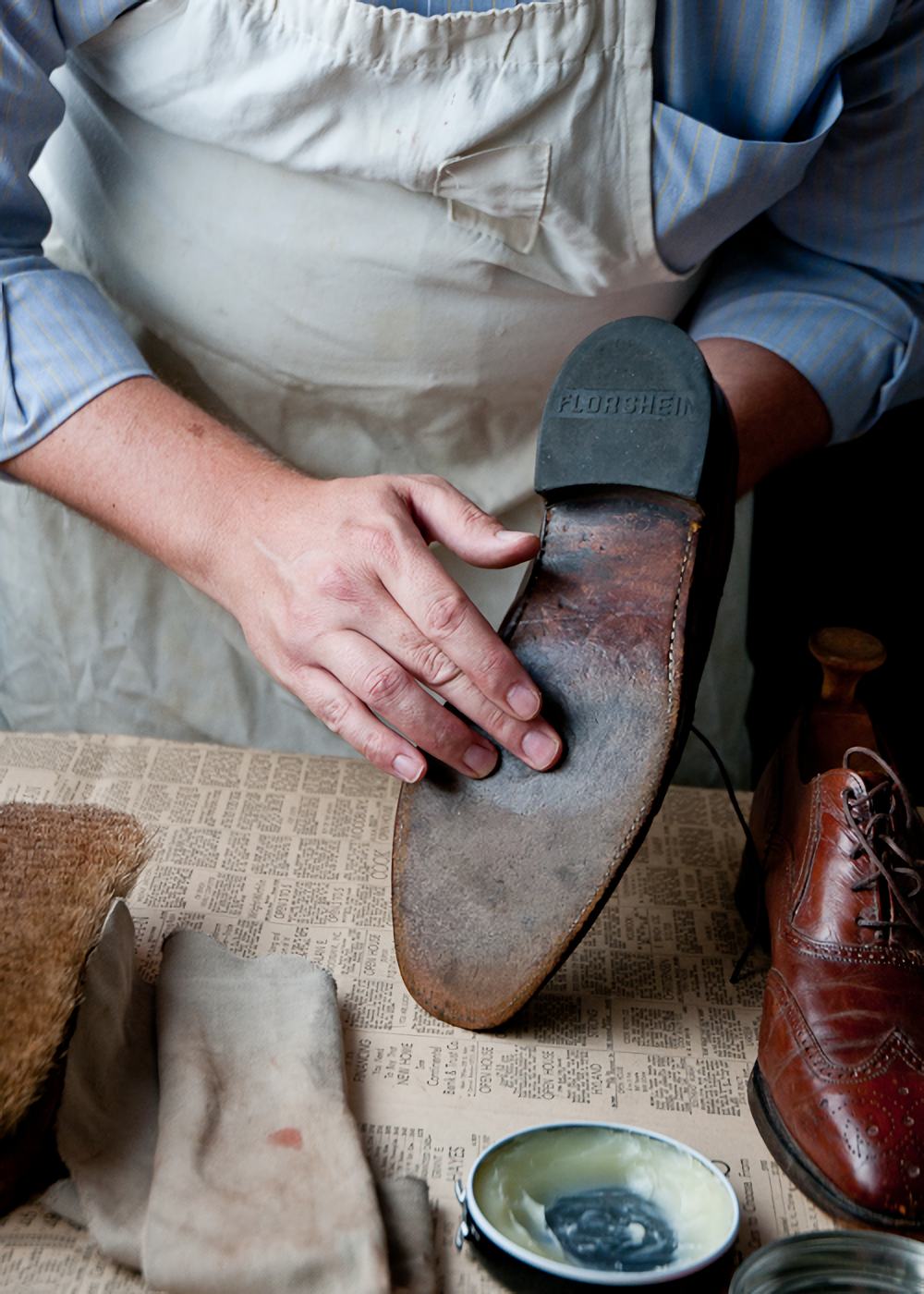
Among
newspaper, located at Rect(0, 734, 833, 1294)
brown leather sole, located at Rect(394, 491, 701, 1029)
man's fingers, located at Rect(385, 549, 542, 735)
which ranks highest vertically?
man's fingers, located at Rect(385, 549, 542, 735)

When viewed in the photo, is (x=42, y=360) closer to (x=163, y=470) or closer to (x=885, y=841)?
(x=163, y=470)

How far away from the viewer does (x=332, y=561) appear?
694mm

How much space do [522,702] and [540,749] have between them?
0.03 m

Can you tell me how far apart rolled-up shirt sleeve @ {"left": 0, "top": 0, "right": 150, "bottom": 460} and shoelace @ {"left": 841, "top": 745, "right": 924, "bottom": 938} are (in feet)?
1.99

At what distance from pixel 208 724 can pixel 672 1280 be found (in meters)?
0.82

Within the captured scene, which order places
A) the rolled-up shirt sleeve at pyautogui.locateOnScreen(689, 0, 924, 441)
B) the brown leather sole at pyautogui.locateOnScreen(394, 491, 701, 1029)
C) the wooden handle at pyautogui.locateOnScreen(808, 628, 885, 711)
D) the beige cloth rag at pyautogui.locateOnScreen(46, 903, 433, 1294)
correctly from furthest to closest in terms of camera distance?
the rolled-up shirt sleeve at pyautogui.locateOnScreen(689, 0, 924, 441) < the wooden handle at pyautogui.locateOnScreen(808, 628, 885, 711) < the brown leather sole at pyautogui.locateOnScreen(394, 491, 701, 1029) < the beige cloth rag at pyautogui.locateOnScreen(46, 903, 433, 1294)

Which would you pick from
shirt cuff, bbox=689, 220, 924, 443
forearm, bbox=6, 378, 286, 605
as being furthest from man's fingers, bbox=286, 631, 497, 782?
shirt cuff, bbox=689, 220, 924, 443

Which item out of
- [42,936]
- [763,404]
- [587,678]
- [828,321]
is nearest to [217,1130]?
[42,936]

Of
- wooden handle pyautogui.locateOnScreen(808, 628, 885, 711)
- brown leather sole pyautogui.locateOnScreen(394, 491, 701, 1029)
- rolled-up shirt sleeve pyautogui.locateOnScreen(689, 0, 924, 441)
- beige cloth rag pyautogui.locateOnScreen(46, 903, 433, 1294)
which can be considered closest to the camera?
beige cloth rag pyautogui.locateOnScreen(46, 903, 433, 1294)

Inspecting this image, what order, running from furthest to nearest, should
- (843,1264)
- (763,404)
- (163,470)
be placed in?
(763,404) < (163,470) < (843,1264)

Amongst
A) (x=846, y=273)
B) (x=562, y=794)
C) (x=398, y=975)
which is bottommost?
(x=398, y=975)

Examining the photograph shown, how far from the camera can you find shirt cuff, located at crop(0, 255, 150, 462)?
76cm

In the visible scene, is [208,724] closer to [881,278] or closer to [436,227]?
[436,227]

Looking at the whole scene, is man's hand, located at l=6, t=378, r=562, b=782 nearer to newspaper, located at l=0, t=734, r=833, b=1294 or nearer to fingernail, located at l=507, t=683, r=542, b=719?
fingernail, located at l=507, t=683, r=542, b=719
